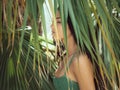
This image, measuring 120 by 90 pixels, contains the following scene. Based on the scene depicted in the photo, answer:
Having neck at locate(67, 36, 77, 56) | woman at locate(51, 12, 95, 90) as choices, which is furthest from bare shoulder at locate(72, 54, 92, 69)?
neck at locate(67, 36, 77, 56)

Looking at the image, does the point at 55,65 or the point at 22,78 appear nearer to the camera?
the point at 22,78

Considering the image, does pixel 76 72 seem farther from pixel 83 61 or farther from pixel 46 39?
pixel 46 39

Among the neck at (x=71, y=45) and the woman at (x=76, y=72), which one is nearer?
the woman at (x=76, y=72)

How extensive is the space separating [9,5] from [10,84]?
33.9 inches

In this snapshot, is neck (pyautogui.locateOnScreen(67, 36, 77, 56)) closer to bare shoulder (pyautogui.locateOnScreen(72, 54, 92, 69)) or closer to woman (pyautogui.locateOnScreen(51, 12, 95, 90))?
woman (pyautogui.locateOnScreen(51, 12, 95, 90))

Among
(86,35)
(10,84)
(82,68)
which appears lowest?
A: (10,84)

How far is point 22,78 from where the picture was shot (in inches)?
62.6

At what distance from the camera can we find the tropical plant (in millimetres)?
752

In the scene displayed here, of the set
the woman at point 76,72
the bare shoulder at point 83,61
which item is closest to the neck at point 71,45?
the woman at point 76,72

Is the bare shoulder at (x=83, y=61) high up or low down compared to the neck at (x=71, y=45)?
down

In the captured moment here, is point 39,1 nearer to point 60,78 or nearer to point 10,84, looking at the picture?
point 60,78

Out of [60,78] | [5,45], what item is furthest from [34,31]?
[5,45]

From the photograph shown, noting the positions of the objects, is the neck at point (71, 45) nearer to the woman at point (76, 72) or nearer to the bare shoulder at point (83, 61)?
the woman at point (76, 72)

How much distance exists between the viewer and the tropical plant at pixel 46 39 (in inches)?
29.6
